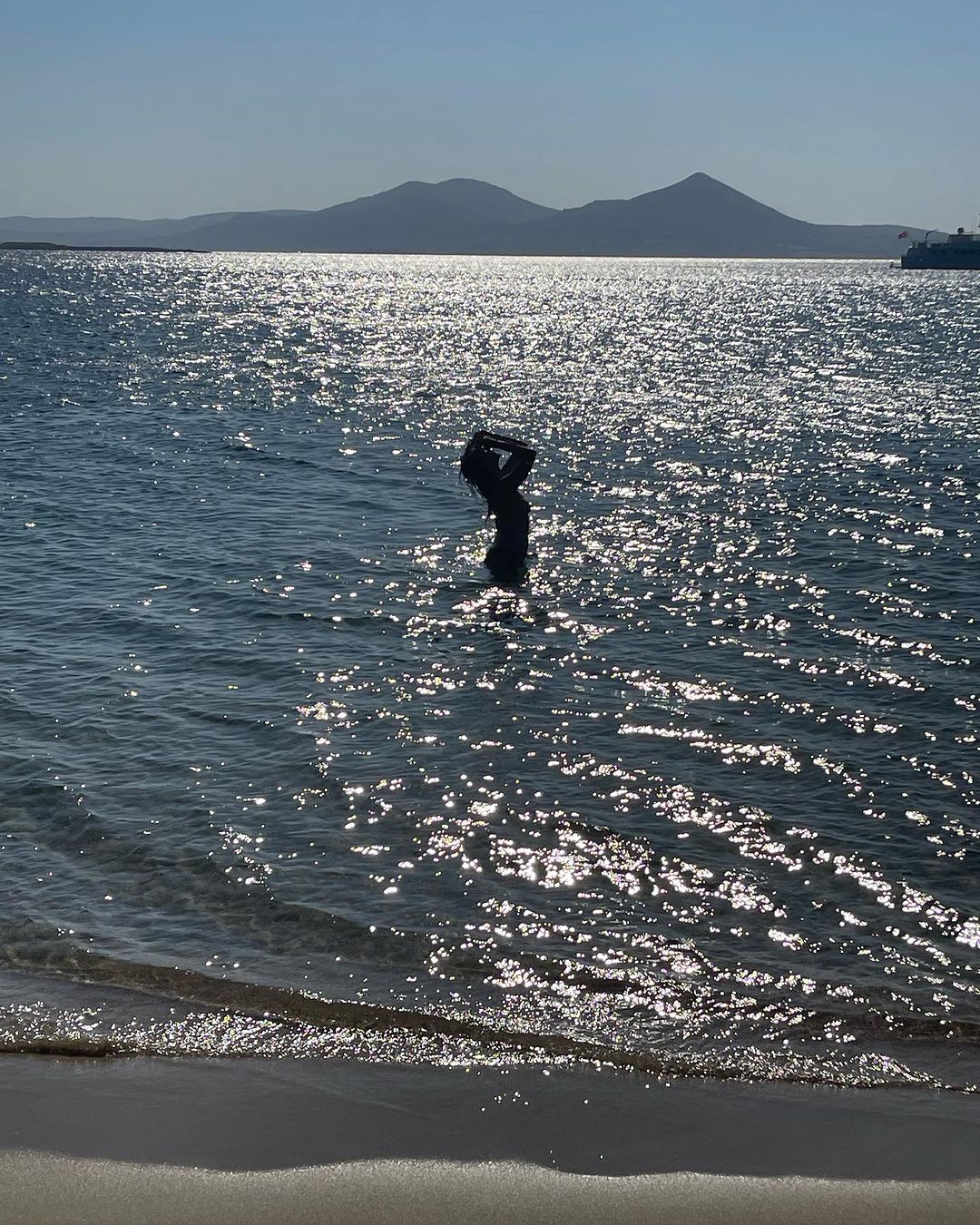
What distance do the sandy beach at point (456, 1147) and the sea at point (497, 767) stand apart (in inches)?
17.2

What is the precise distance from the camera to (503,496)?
28.0 meters

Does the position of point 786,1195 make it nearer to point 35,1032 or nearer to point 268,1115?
point 268,1115

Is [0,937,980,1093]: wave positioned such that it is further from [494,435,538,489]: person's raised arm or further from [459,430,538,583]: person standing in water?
[494,435,538,489]: person's raised arm

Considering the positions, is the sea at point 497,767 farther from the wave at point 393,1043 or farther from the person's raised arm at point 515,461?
the person's raised arm at point 515,461

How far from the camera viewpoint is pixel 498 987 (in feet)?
37.8

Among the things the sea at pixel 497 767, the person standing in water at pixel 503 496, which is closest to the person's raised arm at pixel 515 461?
the person standing in water at pixel 503 496

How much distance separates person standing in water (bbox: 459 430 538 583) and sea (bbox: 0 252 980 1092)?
1.06 metres

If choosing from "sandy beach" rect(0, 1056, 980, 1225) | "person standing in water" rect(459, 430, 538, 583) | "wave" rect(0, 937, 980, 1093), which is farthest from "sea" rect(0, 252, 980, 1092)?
"person standing in water" rect(459, 430, 538, 583)

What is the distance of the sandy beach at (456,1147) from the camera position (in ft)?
26.1

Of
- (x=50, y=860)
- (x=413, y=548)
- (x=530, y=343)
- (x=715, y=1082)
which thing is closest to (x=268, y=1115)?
(x=715, y=1082)

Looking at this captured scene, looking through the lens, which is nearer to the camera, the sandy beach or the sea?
the sandy beach

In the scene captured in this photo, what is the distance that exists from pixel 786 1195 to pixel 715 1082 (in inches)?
67.5

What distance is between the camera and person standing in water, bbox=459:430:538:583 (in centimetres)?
2772

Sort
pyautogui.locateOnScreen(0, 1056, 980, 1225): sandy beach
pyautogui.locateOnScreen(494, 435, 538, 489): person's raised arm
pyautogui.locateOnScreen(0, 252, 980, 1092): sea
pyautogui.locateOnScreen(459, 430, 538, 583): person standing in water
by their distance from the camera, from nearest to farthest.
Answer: pyautogui.locateOnScreen(0, 1056, 980, 1225): sandy beach
pyautogui.locateOnScreen(0, 252, 980, 1092): sea
pyautogui.locateOnScreen(494, 435, 538, 489): person's raised arm
pyautogui.locateOnScreen(459, 430, 538, 583): person standing in water
